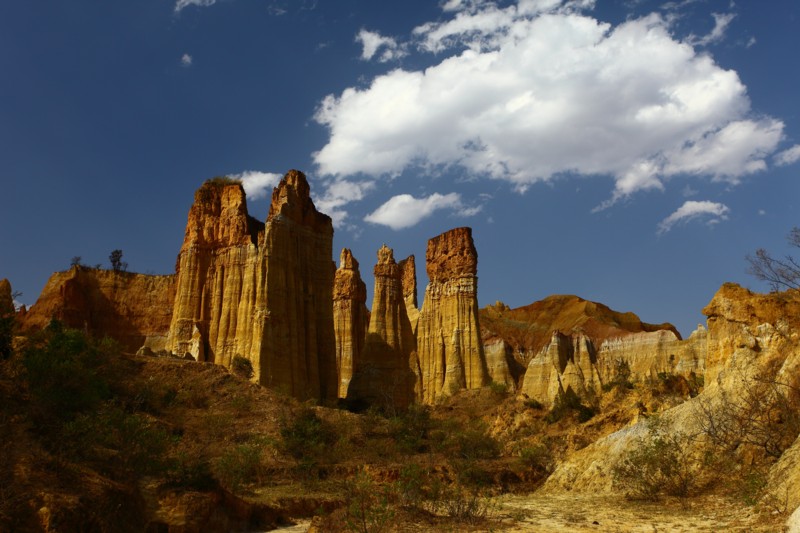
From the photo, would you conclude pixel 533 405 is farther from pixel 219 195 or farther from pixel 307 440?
pixel 219 195

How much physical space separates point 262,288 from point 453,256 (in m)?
28.7

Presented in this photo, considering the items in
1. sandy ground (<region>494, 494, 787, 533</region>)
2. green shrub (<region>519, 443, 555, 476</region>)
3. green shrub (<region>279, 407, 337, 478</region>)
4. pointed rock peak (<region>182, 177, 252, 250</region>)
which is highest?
→ pointed rock peak (<region>182, 177, 252, 250</region>)

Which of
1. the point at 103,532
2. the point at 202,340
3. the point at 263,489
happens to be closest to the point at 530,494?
the point at 263,489

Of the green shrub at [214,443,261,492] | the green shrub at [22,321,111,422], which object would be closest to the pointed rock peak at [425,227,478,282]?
the green shrub at [214,443,261,492]

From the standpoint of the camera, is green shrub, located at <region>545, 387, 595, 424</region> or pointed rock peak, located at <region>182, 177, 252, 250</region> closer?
green shrub, located at <region>545, 387, 595, 424</region>

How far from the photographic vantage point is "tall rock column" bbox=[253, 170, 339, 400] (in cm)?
4259

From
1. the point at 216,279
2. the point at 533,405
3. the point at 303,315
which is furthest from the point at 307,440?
the point at 216,279

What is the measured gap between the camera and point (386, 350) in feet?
196

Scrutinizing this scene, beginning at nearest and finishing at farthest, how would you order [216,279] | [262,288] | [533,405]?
[533,405] → [262,288] → [216,279]

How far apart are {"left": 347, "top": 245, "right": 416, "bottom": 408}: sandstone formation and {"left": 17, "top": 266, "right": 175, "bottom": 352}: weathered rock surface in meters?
15.1

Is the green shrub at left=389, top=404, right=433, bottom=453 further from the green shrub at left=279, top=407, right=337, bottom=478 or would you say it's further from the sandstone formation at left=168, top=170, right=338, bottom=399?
the sandstone formation at left=168, top=170, right=338, bottom=399

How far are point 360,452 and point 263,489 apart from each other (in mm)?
7019

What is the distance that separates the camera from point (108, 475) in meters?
12.4

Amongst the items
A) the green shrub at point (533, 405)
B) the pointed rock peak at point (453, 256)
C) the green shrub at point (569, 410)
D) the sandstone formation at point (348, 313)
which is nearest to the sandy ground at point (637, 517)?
the green shrub at point (569, 410)
